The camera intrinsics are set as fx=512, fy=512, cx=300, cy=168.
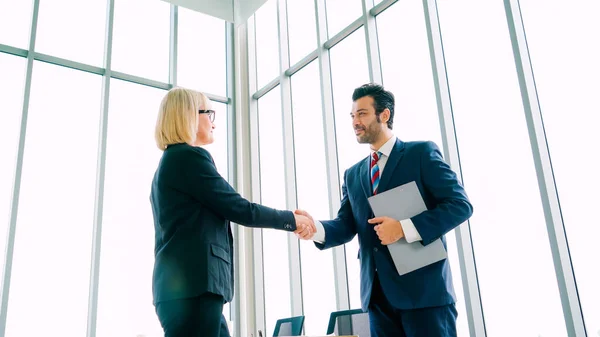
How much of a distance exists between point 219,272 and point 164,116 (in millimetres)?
662

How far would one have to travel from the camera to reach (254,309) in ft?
17.1

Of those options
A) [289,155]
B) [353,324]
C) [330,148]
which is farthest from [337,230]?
[289,155]

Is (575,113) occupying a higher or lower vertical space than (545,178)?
higher

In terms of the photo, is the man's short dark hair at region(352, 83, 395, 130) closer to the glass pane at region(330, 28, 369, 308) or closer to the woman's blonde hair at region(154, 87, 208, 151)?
the woman's blonde hair at region(154, 87, 208, 151)

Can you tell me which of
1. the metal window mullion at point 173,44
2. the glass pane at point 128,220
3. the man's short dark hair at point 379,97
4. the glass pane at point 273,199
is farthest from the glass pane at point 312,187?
the man's short dark hair at point 379,97

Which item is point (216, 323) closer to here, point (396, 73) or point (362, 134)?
point (362, 134)

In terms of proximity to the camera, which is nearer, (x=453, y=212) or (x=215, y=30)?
(x=453, y=212)

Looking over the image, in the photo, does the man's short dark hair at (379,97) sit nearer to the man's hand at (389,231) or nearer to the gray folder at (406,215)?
the gray folder at (406,215)

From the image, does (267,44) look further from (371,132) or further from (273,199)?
(371,132)

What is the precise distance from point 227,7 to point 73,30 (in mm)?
1728

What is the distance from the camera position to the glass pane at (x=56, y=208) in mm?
4277

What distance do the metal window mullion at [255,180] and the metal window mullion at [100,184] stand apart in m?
1.52

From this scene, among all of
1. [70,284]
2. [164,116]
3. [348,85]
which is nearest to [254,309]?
[70,284]

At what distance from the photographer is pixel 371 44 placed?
13.3 feet
